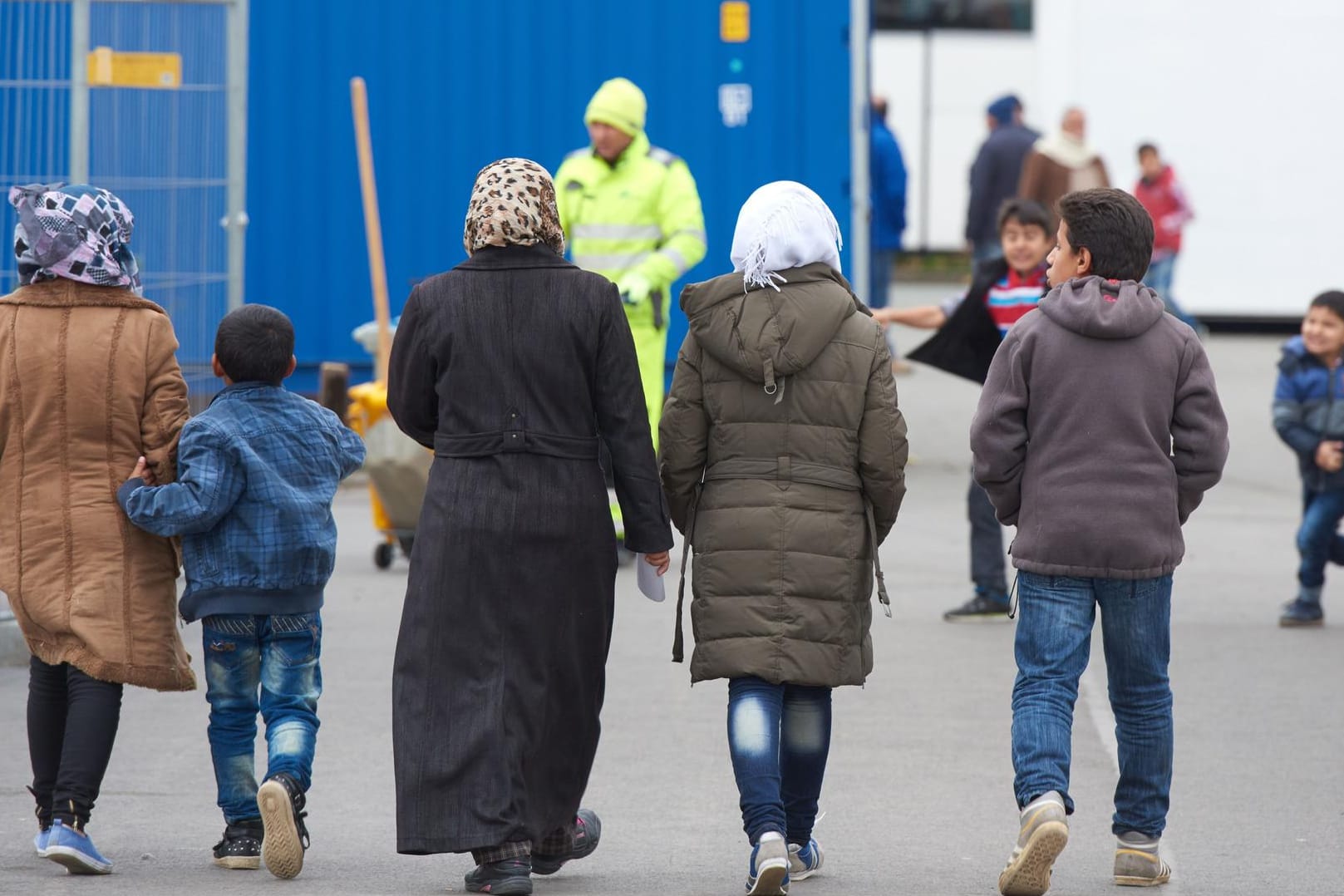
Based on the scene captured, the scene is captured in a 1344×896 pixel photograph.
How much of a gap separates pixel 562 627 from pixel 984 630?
12.1 ft

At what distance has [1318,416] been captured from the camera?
801cm

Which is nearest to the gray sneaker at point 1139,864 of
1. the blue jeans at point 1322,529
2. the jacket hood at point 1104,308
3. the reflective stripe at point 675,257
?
the jacket hood at point 1104,308

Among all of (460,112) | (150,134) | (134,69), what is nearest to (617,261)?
(150,134)

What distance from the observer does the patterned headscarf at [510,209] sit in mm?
4645

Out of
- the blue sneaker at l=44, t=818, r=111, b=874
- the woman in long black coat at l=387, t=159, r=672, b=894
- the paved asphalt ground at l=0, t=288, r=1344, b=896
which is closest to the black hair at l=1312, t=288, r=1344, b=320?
the paved asphalt ground at l=0, t=288, r=1344, b=896

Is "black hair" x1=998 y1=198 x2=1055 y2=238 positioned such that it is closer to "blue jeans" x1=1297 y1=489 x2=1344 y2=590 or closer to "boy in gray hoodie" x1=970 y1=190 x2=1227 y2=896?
"blue jeans" x1=1297 y1=489 x2=1344 y2=590

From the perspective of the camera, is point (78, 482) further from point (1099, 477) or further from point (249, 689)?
point (1099, 477)

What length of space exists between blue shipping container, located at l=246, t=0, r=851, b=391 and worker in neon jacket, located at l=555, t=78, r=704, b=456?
10.4 ft

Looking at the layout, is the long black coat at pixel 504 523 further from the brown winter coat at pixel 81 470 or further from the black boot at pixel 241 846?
the brown winter coat at pixel 81 470

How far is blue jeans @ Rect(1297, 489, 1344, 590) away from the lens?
8133 mm

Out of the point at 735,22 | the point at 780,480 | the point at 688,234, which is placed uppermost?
the point at 735,22

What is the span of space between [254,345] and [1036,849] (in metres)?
2.09

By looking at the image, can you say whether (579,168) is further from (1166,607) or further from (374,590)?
(1166,607)

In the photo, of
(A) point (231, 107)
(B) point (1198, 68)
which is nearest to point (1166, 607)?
(A) point (231, 107)
